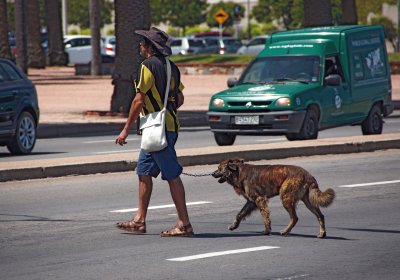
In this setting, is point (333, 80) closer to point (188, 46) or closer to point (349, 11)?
point (349, 11)

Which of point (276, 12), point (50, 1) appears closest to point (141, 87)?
point (50, 1)

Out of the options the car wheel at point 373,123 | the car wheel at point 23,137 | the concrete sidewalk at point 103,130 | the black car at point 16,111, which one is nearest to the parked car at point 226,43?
the concrete sidewalk at point 103,130

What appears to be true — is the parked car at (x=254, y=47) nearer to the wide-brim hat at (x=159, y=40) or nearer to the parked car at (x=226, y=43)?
the parked car at (x=226, y=43)

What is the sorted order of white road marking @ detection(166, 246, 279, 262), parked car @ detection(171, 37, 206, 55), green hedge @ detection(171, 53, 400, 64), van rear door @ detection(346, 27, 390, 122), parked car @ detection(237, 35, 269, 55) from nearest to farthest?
white road marking @ detection(166, 246, 279, 262) < van rear door @ detection(346, 27, 390, 122) < green hedge @ detection(171, 53, 400, 64) < parked car @ detection(237, 35, 269, 55) < parked car @ detection(171, 37, 206, 55)

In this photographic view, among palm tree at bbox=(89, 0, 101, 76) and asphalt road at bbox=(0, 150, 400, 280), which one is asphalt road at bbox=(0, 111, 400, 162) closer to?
asphalt road at bbox=(0, 150, 400, 280)

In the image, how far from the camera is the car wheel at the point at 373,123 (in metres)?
23.2

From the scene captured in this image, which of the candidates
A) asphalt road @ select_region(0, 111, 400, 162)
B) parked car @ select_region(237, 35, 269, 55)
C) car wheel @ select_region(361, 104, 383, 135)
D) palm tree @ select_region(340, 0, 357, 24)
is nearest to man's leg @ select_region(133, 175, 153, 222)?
asphalt road @ select_region(0, 111, 400, 162)

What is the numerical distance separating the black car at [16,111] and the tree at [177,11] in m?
79.4

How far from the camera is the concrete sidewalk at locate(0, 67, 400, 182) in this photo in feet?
A: 51.9

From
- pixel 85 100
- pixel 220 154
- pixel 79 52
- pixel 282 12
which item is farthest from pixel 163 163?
pixel 282 12

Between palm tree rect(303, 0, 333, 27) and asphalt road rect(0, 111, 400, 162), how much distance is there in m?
8.27

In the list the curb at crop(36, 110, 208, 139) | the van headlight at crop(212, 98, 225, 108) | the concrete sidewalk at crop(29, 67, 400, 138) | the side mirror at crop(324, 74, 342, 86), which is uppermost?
the side mirror at crop(324, 74, 342, 86)

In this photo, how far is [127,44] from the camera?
95.7 feet

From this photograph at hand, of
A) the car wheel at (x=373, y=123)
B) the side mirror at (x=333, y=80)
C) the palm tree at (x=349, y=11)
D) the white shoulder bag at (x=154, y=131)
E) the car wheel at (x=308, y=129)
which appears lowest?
the palm tree at (x=349, y=11)
